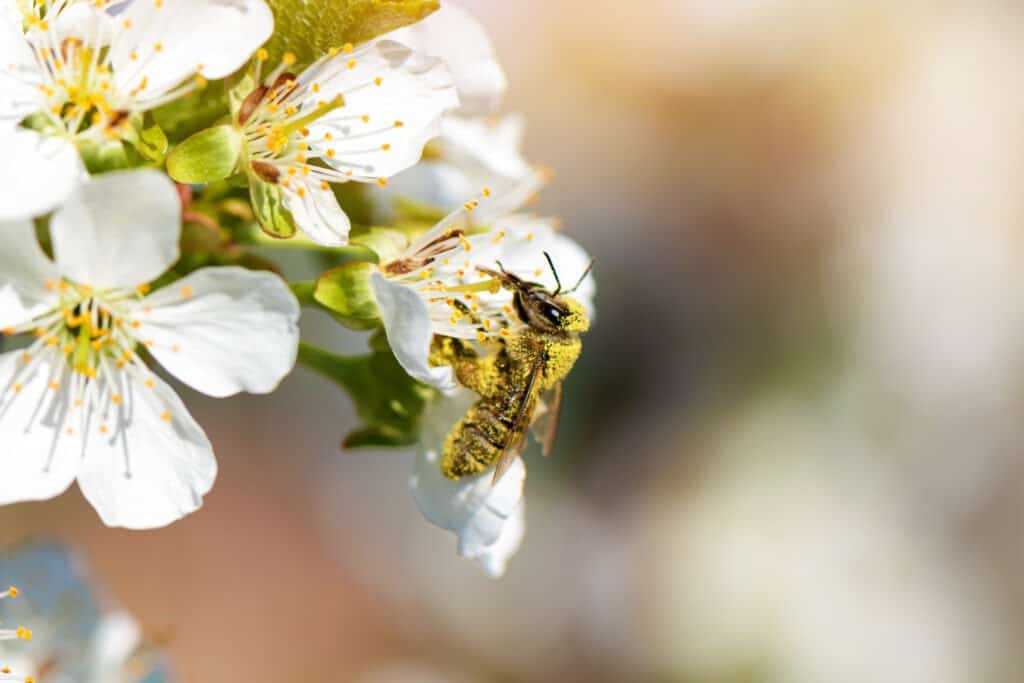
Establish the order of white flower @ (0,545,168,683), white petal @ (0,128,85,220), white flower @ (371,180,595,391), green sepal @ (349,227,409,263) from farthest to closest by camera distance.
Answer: white flower @ (0,545,168,683)
green sepal @ (349,227,409,263)
white flower @ (371,180,595,391)
white petal @ (0,128,85,220)

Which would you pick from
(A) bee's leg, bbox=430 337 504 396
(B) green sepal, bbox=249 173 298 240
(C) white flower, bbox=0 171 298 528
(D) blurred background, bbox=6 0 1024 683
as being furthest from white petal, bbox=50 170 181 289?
(D) blurred background, bbox=6 0 1024 683

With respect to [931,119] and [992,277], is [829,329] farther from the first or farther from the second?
[931,119]

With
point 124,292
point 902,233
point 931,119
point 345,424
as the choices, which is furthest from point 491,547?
point 931,119

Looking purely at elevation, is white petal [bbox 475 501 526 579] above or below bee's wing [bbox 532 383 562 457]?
below

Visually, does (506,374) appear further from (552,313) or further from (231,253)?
(231,253)

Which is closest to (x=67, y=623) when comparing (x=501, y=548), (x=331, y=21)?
(x=501, y=548)

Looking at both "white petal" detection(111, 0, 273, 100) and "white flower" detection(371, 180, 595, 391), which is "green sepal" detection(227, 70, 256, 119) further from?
"white flower" detection(371, 180, 595, 391)
